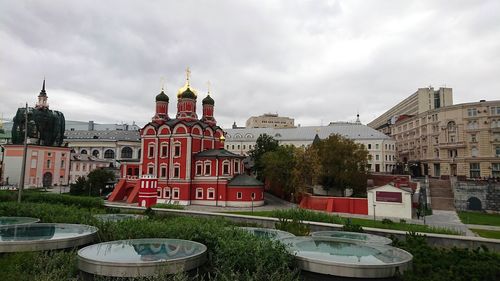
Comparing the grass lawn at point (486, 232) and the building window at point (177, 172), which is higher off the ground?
the building window at point (177, 172)

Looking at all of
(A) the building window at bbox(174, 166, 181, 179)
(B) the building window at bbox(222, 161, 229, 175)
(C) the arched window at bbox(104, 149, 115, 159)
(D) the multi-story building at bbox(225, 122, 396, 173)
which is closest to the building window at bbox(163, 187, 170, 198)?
(A) the building window at bbox(174, 166, 181, 179)

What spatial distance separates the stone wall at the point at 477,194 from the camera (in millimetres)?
36312

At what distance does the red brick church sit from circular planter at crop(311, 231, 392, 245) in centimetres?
2507

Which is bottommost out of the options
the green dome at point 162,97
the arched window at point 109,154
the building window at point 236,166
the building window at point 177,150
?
the building window at point 236,166

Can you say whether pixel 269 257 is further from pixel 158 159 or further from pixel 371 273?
pixel 158 159

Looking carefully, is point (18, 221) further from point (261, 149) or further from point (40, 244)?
point (261, 149)

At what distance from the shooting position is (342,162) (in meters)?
38.3

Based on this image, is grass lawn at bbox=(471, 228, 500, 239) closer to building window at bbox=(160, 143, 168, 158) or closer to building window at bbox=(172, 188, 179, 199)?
building window at bbox=(172, 188, 179, 199)

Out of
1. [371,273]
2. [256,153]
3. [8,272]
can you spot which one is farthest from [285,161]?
[8,272]

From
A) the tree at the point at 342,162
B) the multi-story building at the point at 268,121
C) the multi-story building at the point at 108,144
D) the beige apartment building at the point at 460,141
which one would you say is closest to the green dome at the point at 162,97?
the tree at the point at 342,162

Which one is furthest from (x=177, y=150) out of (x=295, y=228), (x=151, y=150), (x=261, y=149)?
(x=295, y=228)

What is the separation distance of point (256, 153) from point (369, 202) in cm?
2433

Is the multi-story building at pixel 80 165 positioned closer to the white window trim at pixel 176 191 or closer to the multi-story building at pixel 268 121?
the white window trim at pixel 176 191

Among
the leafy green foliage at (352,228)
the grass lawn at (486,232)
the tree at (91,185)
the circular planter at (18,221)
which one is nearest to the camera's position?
the leafy green foliage at (352,228)
